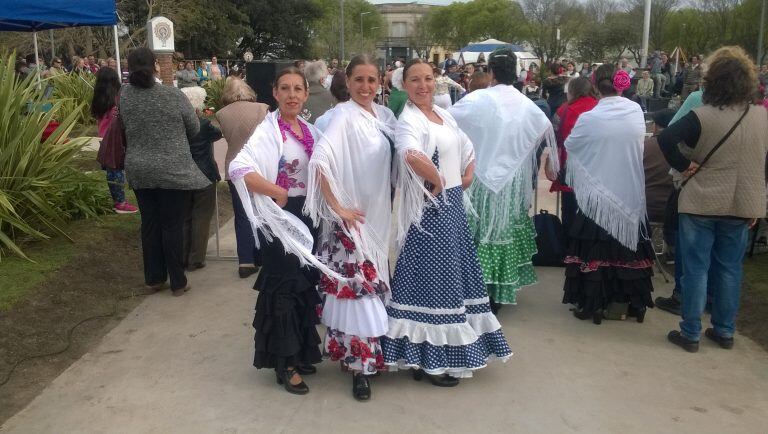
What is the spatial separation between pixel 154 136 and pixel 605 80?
320 cm

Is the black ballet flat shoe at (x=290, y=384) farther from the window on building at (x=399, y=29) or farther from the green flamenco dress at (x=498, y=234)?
the window on building at (x=399, y=29)

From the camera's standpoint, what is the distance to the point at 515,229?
515 centimetres

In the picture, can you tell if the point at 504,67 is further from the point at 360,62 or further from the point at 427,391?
the point at 427,391

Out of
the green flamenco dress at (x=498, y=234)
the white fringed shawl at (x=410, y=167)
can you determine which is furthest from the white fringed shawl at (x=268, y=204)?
the green flamenco dress at (x=498, y=234)

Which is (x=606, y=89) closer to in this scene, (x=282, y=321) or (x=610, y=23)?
(x=282, y=321)

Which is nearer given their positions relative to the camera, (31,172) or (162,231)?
(162,231)

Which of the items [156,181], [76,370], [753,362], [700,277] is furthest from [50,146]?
[753,362]

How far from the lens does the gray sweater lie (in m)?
5.12

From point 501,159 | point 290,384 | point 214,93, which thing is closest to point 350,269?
point 290,384

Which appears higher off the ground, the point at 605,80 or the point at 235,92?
the point at 605,80

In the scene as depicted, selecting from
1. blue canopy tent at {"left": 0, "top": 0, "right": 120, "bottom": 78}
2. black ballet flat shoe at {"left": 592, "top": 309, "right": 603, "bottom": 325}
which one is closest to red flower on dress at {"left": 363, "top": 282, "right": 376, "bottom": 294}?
black ballet flat shoe at {"left": 592, "top": 309, "right": 603, "bottom": 325}

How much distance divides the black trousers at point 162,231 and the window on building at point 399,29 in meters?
133

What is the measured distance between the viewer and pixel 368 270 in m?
3.79

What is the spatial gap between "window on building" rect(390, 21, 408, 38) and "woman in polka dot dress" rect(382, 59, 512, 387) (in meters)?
134
